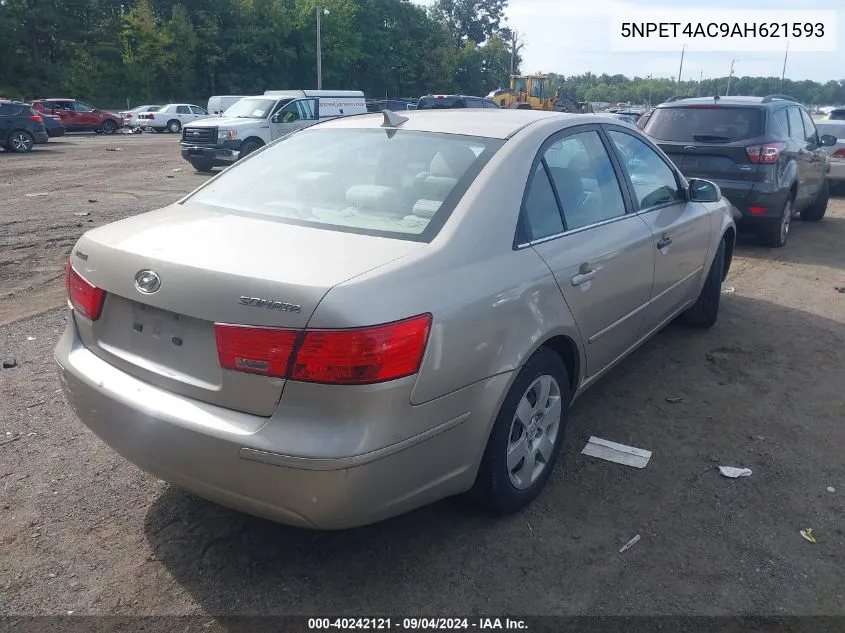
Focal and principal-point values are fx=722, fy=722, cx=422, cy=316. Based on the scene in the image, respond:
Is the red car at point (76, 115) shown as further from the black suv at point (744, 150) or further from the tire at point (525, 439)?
the tire at point (525, 439)

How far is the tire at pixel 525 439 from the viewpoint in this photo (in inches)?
116

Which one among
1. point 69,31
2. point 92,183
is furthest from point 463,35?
point 92,183

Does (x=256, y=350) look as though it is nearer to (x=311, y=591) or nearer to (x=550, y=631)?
(x=311, y=591)

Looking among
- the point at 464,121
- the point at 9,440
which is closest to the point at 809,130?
the point at 464,121

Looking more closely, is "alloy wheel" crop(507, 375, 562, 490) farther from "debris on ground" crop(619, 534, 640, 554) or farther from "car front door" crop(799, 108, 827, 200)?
"car front door" crop(799, 108, 827, 200)

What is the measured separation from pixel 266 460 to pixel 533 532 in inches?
51.8

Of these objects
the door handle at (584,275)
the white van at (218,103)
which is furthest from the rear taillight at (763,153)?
the white van at (218,103)

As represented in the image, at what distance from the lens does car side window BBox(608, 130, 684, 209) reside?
4.27 metres

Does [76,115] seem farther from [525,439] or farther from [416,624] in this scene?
[416,624]

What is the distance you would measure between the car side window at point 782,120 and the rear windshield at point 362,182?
667 centimetres

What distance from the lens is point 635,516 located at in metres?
3.22

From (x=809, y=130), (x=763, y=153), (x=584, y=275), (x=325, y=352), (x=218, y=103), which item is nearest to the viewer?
(x=325, y=352)

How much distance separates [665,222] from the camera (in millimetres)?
4449

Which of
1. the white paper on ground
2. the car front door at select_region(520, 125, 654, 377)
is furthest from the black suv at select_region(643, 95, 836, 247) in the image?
the white paper on ground
